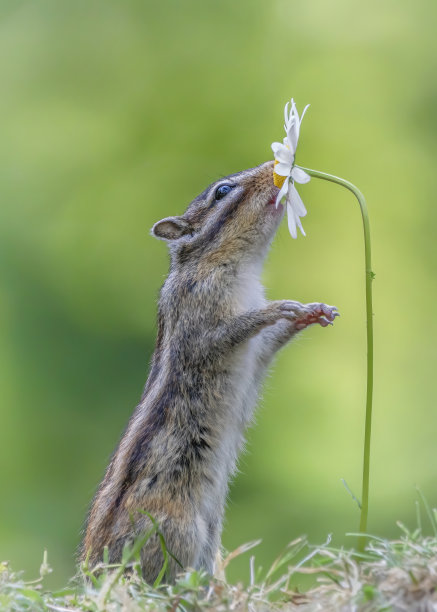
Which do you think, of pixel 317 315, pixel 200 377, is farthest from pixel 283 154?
pixel 200 377

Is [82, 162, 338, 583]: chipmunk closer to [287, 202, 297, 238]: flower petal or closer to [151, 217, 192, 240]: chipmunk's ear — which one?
[151, 217, 192, 240]: chipmunk's ear

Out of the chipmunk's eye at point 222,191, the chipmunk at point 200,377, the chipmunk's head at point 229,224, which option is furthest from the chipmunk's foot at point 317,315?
the chipmunk's eye at point 222,191

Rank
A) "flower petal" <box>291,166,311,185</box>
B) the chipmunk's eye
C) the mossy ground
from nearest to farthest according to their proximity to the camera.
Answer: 1. the mossy ground
2. "flower petal" <box>291,166,311,185</box>
3. the chipmunk's eye

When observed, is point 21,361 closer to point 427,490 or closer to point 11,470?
point 11,470

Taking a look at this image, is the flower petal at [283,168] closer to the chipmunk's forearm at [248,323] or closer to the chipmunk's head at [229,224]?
the chipmunk's forearm at [248,323]

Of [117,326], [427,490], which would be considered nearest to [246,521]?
[427,490]

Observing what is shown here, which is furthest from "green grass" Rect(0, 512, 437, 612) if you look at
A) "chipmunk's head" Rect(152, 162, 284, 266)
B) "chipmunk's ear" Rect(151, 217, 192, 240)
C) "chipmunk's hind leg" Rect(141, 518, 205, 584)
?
"chipmunk's ear" Rect(151, 217, 192, 240)

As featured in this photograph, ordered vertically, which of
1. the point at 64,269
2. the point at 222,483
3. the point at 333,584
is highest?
the point at 64,269
